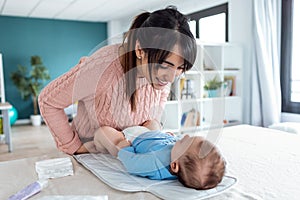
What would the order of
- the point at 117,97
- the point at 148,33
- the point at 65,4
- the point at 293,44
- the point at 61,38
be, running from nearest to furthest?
the point at 148,33, the point at 117,97, the point at 293,44, the point at 65,4, the point at 61,38

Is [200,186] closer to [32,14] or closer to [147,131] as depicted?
[147,131]

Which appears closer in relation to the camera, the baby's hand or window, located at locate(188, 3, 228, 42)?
the baby's hand

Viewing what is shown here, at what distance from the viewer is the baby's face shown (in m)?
0.75

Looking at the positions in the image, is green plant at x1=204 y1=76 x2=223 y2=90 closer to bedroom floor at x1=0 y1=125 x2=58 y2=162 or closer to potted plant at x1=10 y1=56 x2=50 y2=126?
bedroom floor at x1=0 y1=125 x2=58 y2=162

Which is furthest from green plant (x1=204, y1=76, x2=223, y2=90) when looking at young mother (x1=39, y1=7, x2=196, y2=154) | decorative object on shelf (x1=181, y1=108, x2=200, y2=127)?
young mother (x1=39, y1=7, x2=196, y2=154)

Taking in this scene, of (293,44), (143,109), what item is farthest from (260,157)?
(293,44)

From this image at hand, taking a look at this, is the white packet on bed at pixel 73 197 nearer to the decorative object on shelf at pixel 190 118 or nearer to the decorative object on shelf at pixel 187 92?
the decorative object on shelf at pixel 190 118

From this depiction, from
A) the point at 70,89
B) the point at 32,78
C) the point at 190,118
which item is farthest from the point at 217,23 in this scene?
the point at 32,78

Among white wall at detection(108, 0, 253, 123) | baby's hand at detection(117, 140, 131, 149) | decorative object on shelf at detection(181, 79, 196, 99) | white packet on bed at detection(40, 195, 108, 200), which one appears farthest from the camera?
white wall at detection(108, 0, 253, 123)

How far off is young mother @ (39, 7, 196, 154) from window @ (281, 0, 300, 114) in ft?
5.70

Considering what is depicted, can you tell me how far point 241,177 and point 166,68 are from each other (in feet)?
1.47

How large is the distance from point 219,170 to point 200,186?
0.07 metres

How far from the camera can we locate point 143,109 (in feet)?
3.25

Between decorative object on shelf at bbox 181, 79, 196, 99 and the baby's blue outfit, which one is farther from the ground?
decorative object on shelf at bbox 181, 79, 196, 99
